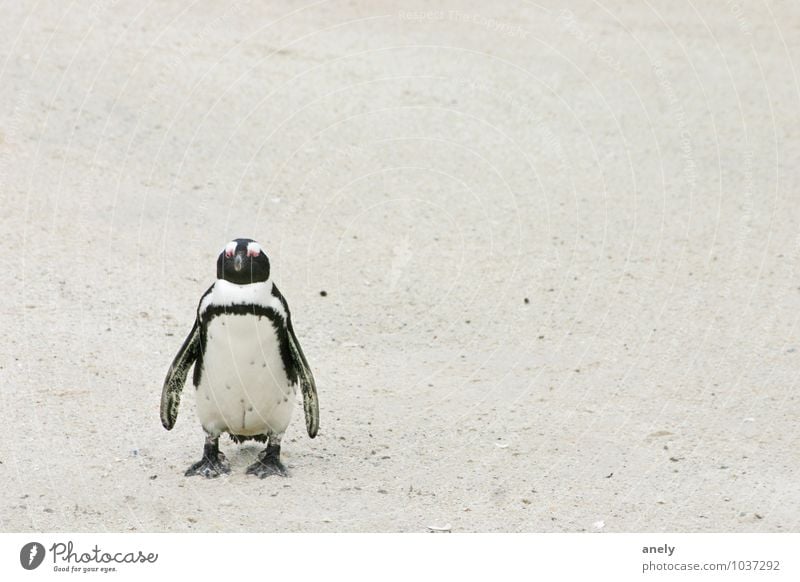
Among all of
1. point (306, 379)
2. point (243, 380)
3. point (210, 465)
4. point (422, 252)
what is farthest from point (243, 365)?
point (422, 252)

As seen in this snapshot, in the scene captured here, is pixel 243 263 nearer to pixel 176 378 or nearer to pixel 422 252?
pixel 176 378

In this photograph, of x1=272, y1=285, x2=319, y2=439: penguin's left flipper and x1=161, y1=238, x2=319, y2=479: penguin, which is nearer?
x1=161, y1=238, x2=319, y2=479: penguin

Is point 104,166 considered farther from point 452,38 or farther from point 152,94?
point 452,38

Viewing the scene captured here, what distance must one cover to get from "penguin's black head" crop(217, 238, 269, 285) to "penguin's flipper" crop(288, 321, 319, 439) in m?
0.26

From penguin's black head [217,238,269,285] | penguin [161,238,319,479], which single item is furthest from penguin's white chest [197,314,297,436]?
penguin's black head [217,238,269,285]

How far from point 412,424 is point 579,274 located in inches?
82.4

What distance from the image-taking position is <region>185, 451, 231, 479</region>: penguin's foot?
14.0ft

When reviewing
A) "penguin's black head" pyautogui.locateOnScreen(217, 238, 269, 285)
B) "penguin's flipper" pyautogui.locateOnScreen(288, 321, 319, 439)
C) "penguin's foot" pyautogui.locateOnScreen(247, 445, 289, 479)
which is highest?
"penguin's black head" pyautogui.locateOnScreen(217, 238, 269, 285)

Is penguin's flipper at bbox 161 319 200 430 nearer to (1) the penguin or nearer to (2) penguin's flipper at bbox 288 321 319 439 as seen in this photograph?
(1) the penguin

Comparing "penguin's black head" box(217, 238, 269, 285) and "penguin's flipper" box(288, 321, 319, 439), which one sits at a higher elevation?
"penguin's black head" box(217, 238, 269, 285)

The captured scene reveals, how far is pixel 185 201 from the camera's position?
7.20m

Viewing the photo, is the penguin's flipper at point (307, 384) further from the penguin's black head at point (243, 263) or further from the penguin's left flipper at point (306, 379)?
the penguin's black head at point (243, 263)

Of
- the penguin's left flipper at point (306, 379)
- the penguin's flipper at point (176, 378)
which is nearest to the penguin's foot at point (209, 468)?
the penguin's flipper at point (176, 378)

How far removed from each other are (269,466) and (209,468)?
209mm
